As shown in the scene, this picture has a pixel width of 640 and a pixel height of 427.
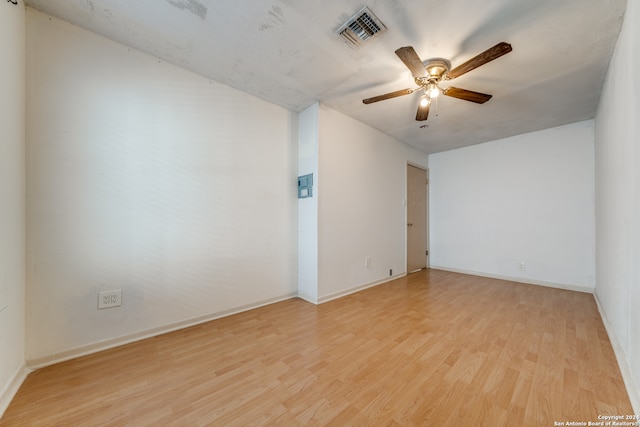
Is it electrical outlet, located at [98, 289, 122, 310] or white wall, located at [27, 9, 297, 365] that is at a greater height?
white wall, located at [27, 9, 297, 365]

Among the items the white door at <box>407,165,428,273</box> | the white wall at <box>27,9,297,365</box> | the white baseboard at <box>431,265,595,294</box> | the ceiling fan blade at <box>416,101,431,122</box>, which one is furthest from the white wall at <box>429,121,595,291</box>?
the white wall at <box>27,9,297,365</box>

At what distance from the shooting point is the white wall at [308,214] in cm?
298

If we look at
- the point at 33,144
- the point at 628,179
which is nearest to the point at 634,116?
the point at 628,179

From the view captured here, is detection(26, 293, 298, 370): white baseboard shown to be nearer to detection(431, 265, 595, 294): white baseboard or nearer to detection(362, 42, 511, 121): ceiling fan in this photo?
detection(362, 42, 511, 121): ceiling fan

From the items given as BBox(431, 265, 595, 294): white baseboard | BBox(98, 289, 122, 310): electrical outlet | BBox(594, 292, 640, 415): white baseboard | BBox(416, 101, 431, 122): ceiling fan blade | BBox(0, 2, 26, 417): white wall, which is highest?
BBox(416, 101, 431, 122): ceiling fan blade

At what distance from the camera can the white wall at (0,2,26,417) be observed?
135cm

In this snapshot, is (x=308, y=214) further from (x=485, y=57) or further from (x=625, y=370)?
(x=625, y=370)

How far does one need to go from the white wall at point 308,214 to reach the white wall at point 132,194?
46 centimetres

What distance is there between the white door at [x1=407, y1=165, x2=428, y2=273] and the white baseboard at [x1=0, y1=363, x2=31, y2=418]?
4.58 m

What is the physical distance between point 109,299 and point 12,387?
62cm

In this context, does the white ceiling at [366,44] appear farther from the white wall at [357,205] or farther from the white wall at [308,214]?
the white wall at [357,205]

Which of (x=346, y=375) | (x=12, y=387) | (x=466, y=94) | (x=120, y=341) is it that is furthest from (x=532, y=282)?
(x=12, y=387)

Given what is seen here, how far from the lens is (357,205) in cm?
351

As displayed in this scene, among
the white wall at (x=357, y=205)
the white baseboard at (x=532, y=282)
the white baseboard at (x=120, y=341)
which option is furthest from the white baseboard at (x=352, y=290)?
the white baseboard at (x=532, y=282)
